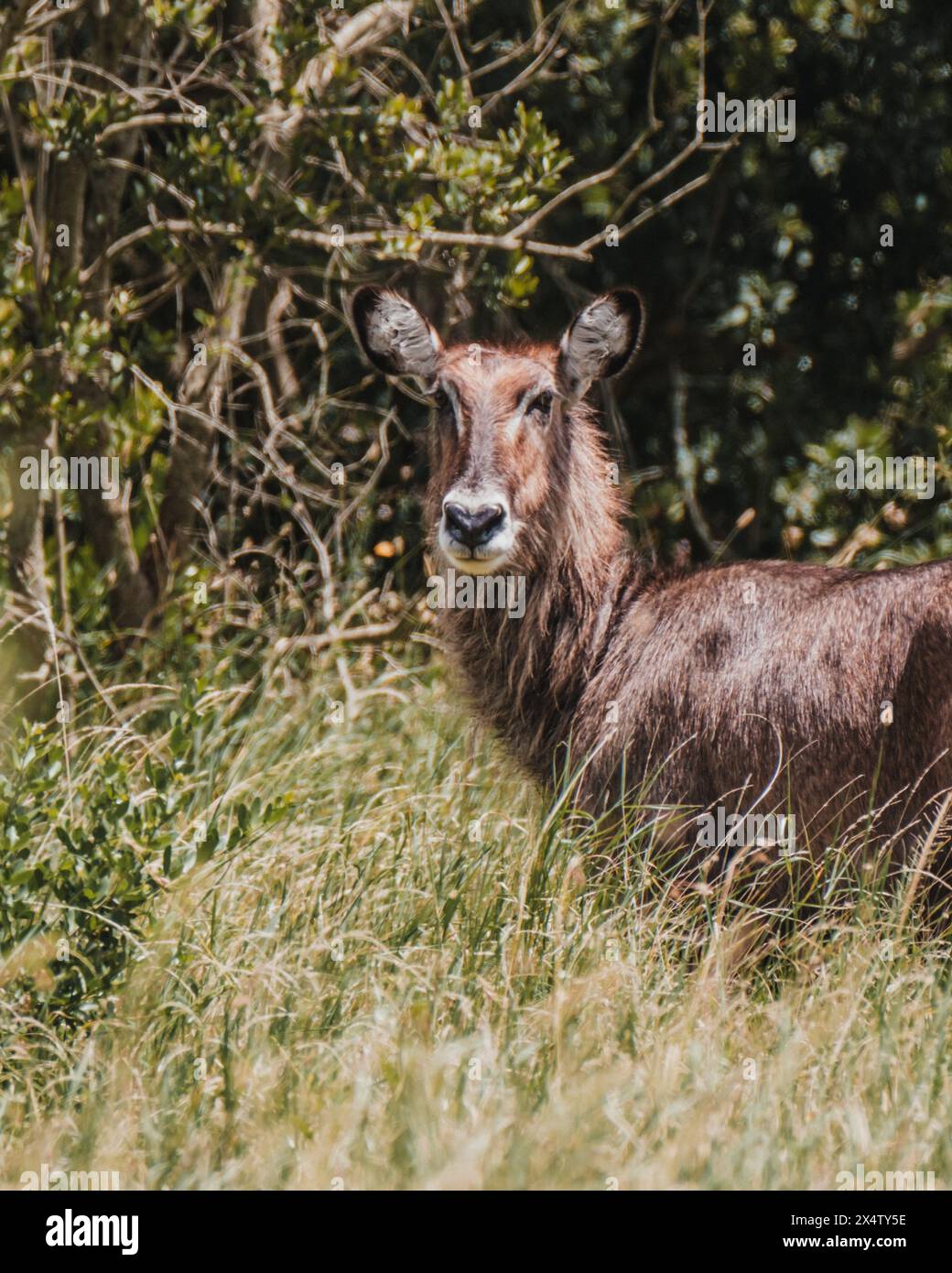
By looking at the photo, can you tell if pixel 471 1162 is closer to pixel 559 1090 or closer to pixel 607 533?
pixel 559 1090

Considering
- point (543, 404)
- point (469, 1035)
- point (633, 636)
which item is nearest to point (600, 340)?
point (543, 404)

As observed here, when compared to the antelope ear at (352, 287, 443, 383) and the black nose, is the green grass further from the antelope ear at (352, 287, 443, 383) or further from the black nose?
the antelope ear at (352, 287, 443, 383)

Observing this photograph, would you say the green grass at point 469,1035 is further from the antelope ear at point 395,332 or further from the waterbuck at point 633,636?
the antelope ear at point 395,332

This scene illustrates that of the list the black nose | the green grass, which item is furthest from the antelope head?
the green grass

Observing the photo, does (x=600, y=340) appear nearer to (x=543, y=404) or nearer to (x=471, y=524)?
(x=543, y=404)

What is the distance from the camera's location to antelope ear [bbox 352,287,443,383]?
5.38 m

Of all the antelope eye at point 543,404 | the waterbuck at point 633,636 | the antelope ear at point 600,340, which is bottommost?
the waterbuck at point 633,636

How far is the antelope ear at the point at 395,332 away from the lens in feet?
17.7

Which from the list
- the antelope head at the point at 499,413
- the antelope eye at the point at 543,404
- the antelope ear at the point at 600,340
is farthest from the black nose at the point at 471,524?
the antelope ear at the point at 600,340

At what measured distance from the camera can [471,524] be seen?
4.66 m

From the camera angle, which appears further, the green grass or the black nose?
the black nose

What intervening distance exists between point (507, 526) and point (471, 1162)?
6.88 feet

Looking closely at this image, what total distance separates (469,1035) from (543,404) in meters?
2.10
